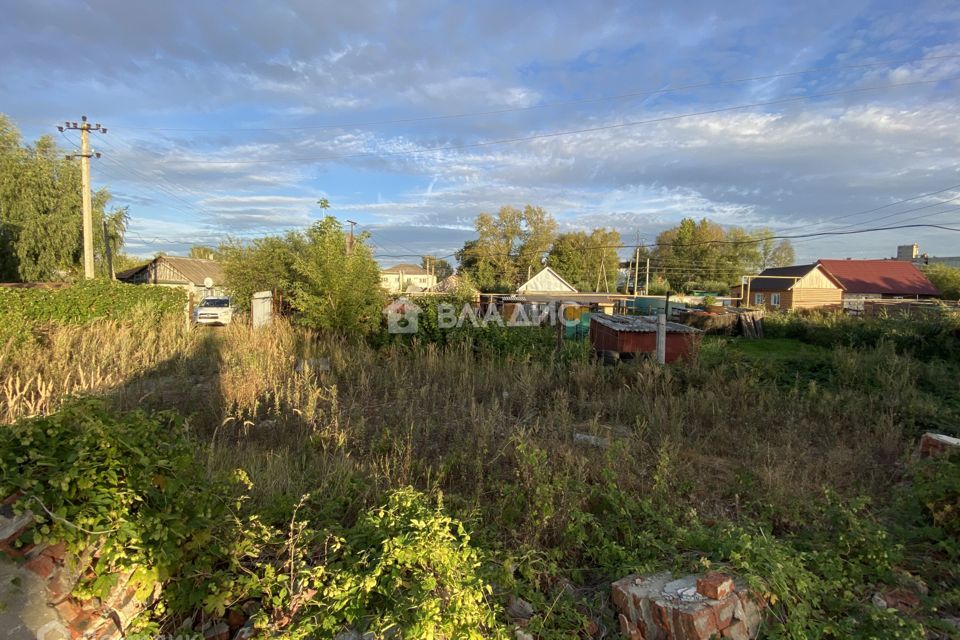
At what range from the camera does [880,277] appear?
43219 mm

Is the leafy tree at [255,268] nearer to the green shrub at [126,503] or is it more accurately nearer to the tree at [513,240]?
the green shrub at [126,503]

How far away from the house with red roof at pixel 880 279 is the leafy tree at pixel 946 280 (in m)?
0.56

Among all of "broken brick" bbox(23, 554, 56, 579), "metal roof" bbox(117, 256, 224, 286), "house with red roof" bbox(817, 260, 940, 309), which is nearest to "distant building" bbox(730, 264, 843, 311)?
"house with red roof" bbox(817, 260, 940, 309)

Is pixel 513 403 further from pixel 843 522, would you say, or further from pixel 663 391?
pixel 843 522

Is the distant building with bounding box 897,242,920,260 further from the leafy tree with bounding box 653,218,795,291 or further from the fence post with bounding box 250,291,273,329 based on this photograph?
the fence post with bounding box 250,291,273,329

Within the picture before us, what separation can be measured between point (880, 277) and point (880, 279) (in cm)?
35

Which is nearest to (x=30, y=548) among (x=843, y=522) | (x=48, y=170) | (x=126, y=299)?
(x=843, y=522)

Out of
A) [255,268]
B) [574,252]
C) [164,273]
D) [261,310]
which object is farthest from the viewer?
[574,252]

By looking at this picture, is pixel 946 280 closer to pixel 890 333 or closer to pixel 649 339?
pixel 890 333

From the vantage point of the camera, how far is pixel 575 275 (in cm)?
5678

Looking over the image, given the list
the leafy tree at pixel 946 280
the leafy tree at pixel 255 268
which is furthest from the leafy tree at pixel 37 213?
the leafy tree at pixel 946 280

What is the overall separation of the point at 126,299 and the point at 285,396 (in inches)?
351

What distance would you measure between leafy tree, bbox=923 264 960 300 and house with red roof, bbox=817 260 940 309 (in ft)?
1.83

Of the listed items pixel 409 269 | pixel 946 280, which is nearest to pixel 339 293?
pixel 946 280
